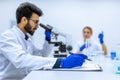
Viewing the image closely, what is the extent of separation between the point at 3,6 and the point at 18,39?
3136mm

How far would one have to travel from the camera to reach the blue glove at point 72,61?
146 centimetres

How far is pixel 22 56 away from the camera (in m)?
1.48

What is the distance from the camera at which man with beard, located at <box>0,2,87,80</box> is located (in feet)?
4.84

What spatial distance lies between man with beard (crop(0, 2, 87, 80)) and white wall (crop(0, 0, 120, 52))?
8.48 feet

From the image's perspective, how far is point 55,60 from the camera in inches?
58.4

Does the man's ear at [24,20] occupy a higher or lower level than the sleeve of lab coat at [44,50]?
higher

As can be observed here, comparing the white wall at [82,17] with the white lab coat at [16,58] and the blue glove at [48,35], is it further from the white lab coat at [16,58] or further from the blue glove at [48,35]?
the white lab coat at [16,58]

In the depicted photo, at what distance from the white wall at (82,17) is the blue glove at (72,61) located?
3.04 metres

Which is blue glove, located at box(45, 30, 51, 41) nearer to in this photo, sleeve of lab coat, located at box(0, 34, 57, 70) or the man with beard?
the man with beard

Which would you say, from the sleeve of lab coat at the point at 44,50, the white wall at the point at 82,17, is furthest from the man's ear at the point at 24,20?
the white wall at the point at 82,17

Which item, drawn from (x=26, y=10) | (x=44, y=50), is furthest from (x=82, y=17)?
(x=26, y=10)

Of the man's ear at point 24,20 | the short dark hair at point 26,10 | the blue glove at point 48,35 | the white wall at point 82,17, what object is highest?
the white wall at point 82,17

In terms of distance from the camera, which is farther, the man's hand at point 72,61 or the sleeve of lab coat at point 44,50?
the sleeve of lab coat at point 44,50

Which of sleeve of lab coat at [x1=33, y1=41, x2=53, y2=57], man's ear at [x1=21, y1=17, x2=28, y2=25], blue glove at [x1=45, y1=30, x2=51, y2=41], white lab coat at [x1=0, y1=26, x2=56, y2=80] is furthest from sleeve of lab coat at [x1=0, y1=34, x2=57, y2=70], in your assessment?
sleeve of lab coat at [x1=33, y1=41, x2=53, y2=57]
